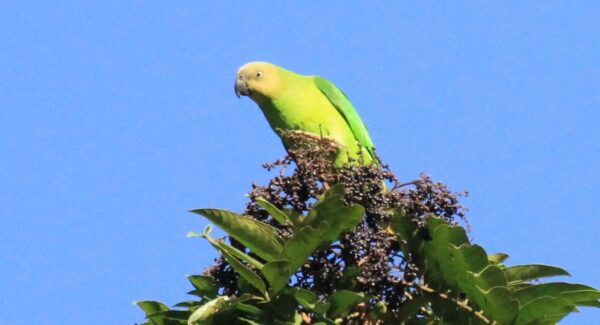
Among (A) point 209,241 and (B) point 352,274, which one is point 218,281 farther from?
(B) point 352,274

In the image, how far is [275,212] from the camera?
14.6 feet

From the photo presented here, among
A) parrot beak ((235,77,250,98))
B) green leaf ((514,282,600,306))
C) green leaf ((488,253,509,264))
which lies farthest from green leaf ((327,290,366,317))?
parrot beak ((235,77,250,98))

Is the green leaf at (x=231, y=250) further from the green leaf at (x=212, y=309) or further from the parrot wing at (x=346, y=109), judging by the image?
the parrot wing at (x=346, y=109)

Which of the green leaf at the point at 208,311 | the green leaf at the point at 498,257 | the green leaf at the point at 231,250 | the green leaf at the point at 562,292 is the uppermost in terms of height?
the green leaf at the point at 498,257

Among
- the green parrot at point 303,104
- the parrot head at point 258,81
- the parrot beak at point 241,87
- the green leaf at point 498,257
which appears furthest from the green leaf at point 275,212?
the parrot beak at point 241,87

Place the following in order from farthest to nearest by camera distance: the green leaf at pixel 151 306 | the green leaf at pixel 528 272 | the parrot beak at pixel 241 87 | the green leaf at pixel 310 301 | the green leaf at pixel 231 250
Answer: the parrot beak at pixel 241 87 → the green leaf at pixel 151 306 → the green leaf at pixel 528 272 → the green leaf at pixel 231 250 → the green leaf at pixel 310 301

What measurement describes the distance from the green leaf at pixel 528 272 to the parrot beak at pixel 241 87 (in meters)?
4.83

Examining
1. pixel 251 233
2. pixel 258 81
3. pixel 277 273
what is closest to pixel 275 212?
pixel 251 233

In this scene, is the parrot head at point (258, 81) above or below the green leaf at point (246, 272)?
above

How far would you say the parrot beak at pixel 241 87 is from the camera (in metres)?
8.91

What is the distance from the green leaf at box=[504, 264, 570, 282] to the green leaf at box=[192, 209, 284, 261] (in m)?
1.16

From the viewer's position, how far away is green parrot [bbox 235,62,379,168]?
820 centimetres

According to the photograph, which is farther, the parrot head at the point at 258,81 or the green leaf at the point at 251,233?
the parrot head at the point at 258,81

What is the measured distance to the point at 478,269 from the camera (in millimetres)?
4168
